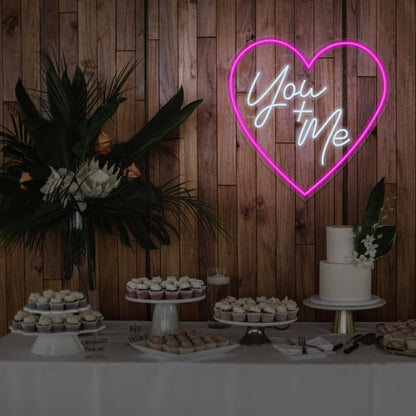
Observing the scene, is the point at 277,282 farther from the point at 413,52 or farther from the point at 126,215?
the point at 413,52

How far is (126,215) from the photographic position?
2.46m

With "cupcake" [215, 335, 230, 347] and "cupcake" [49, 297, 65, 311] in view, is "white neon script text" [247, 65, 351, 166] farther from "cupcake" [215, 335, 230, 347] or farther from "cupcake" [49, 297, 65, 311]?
"cupcake" [49, 297, 65, 311]

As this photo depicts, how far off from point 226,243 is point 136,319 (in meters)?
0.63

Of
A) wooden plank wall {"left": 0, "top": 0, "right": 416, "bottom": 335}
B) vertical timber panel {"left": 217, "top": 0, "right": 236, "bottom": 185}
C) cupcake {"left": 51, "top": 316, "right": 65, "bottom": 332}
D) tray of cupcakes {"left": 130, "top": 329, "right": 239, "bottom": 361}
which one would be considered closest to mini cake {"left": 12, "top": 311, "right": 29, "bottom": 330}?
cupcake {"left": 51, "top": 316, "right": 65, "bottom": 332}

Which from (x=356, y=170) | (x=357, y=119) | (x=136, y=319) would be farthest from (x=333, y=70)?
(x=136, y=319)

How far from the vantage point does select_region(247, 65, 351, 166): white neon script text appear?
273 centimetres

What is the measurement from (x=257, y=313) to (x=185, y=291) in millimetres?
332

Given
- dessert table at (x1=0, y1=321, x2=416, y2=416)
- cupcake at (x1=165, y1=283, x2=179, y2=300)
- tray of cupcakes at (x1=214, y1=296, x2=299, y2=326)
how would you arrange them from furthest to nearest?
cupcake at (x1=165, y1=283, x2=179, y2=300)
tray of cupcakes at (x1=214, y1=296, x2=299, y2=326)
dessert table at (x1=0, y1=321, x2=416, y2=416)

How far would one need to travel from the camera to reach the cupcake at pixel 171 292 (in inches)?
89.1

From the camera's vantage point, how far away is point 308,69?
108 inches

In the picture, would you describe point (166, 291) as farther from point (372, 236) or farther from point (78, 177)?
point (372, 236)

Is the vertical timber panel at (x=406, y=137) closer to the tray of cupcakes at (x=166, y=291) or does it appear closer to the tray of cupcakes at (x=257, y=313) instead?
the tray of cupcakes at (x=257, y=313)

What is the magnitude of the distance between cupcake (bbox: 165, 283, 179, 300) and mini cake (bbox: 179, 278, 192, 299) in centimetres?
2

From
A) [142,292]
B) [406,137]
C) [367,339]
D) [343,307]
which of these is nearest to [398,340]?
[367,339]
